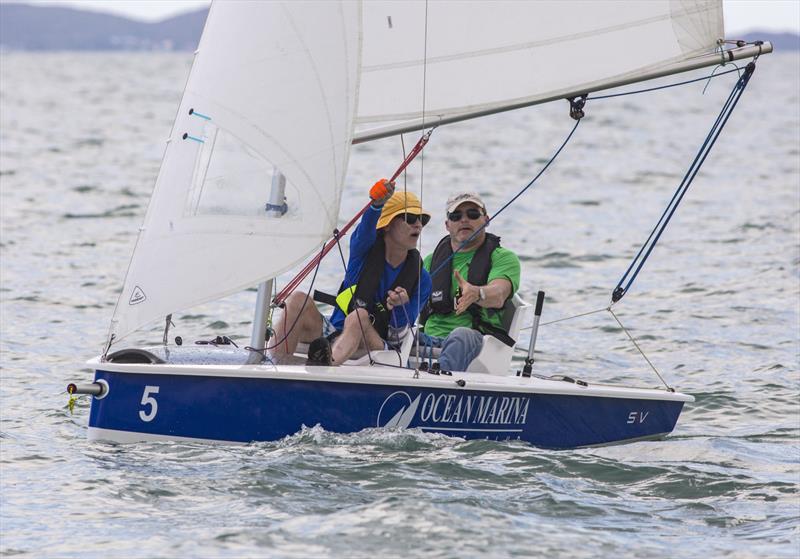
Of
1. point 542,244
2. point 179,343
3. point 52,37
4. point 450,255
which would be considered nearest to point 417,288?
point 450,255

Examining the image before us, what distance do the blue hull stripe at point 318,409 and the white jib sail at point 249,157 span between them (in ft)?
1.26

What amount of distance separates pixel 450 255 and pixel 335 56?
170 centimetres

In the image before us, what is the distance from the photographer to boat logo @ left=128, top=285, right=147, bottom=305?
6469 millimetres

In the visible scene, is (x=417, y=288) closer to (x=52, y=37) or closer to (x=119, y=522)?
(x=119, y=522)

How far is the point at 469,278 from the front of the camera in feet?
25.5

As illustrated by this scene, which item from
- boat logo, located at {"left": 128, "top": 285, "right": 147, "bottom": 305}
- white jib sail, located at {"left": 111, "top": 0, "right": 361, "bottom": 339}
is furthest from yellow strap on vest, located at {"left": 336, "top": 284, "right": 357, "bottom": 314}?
boat logo, located at {"left": 128, "top": 285, "right": 147, "bottom": 305}

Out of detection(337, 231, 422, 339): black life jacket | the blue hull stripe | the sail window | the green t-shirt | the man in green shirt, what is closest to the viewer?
the blue hull stripe

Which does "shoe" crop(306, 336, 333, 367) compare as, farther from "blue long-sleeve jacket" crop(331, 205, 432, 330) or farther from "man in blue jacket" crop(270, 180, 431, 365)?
"blue long-sleeve jacket" crop(331, 205, 432, 330)

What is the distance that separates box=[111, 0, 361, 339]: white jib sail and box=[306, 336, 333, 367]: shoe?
0.52 metres

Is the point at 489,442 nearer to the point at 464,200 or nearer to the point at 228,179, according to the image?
the point at 464,200

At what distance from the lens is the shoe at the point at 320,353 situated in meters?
6.71

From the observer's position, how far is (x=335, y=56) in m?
6.56

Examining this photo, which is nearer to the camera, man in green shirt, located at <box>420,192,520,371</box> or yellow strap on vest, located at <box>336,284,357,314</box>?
yellow strap on vest, located at <box>336,284,357,314</box>

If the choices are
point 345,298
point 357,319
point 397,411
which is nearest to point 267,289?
point 357,319
